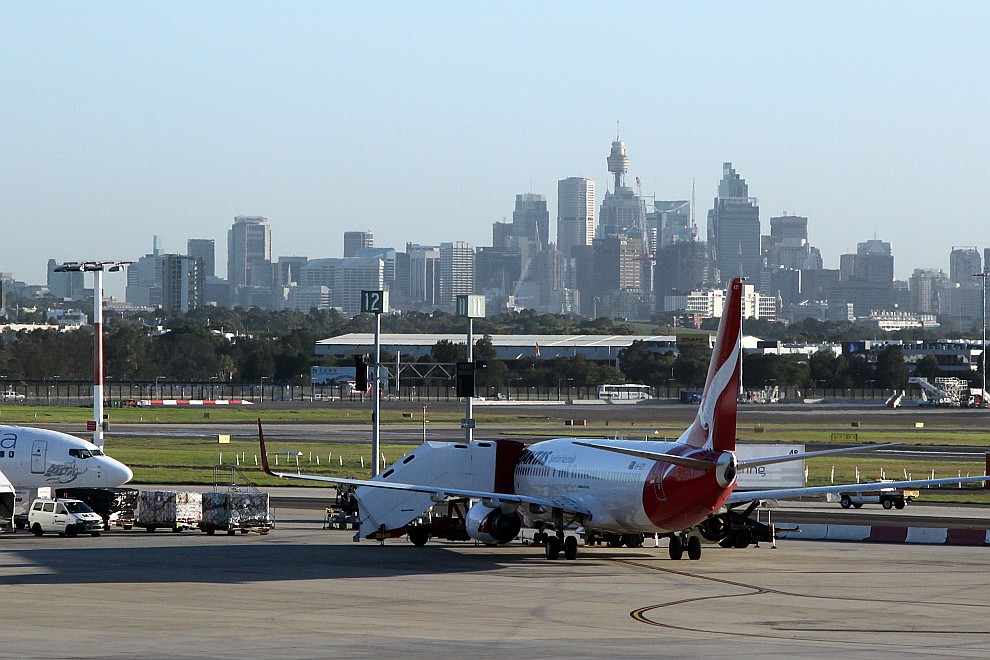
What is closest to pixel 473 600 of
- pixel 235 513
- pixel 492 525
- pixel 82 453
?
pixel 492 525

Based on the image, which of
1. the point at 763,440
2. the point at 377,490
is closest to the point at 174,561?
the point at 377,490

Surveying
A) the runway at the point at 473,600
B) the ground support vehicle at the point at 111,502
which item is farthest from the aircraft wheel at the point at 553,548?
the ground support vehicle at the point at 111,502

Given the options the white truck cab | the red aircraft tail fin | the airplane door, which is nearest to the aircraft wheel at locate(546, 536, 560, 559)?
the red aircraft tail fin

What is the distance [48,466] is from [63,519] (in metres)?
6.27

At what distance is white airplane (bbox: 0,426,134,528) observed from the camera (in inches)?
2699

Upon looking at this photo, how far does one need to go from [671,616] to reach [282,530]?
93.3 feet

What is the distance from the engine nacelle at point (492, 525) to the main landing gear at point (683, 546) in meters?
5.48

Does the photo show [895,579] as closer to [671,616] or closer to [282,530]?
[671,616]

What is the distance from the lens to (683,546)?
5403 cm

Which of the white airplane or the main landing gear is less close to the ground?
the white airplane

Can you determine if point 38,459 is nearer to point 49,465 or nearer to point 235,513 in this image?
point 49,465

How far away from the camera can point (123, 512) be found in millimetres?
66062

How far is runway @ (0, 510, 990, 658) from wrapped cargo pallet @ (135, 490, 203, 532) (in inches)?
126

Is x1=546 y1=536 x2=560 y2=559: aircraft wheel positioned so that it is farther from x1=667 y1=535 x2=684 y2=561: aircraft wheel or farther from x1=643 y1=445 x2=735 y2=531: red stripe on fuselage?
x1=643 y1=445 x2=735 y2=531: red stripe on fuselage
